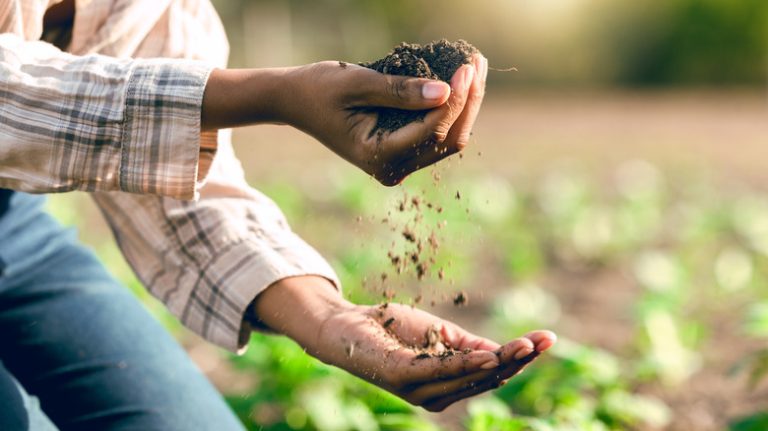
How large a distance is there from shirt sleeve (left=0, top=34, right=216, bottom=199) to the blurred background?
1.47 ft

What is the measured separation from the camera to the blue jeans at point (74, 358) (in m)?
1.73

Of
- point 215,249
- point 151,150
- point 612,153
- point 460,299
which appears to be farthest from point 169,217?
point 612,153

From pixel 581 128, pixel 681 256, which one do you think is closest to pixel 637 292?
pixel 681 256

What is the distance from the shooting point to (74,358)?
5.72ft

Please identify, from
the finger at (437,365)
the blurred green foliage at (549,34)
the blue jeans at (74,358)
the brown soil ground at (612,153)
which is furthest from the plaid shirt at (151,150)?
the blurred green foliage at (549,34)

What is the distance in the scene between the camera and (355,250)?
389 centimetres

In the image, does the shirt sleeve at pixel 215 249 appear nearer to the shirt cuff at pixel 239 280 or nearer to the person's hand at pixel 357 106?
the shirt cuff at pixel 239 280

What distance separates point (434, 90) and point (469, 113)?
9 cm

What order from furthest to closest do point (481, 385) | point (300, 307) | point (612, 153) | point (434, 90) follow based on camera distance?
point (612, 153) < point (300, 307) < point (481, 385) < point (434, 90)

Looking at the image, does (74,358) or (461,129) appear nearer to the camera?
(461,129)

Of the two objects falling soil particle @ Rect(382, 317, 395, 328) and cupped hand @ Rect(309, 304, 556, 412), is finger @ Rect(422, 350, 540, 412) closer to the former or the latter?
cupped hand @ Rect(309, 304, 556, 412)

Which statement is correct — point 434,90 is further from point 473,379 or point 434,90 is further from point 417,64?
point 473,379

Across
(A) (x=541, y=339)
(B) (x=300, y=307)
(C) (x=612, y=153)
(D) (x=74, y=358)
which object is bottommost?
(C) (x=612, y=153)

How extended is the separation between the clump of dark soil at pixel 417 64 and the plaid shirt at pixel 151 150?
25cm
